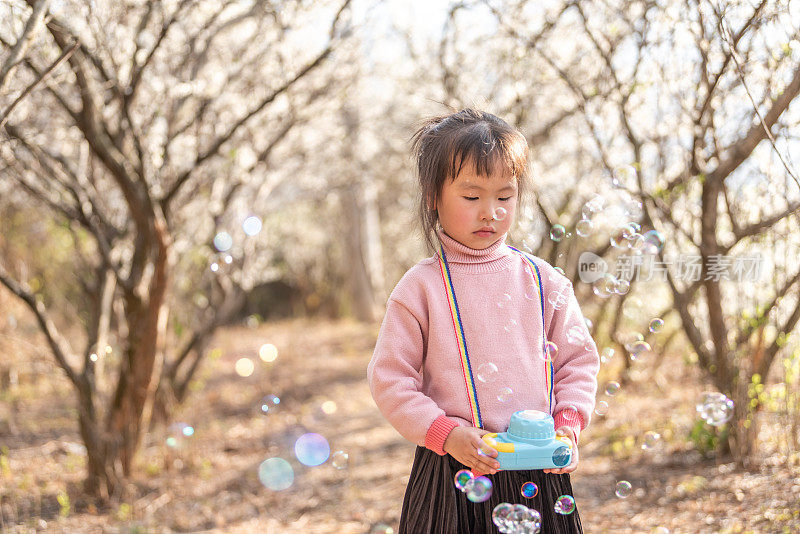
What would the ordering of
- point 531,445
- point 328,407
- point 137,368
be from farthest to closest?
1. point 328,407
2. point 137,368
3. point 531,445

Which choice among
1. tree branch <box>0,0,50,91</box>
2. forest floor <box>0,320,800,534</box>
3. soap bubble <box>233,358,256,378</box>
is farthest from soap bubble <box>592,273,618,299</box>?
soap bubble <box>233,358,256,378</box>

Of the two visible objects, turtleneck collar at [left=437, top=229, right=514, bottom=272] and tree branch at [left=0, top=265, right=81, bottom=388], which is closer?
turtleneck collar at [left=437, top=229, right=514, bottom=272]

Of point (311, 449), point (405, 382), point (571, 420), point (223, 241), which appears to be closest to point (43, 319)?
point (223, 241)

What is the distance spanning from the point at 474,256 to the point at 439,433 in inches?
19.4

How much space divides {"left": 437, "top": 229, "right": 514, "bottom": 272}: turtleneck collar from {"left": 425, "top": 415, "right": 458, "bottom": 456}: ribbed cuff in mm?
422

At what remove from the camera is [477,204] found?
1793mm

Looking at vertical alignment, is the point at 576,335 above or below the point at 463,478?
above

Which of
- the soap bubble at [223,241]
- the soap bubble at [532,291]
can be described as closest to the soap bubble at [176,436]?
the soap bubble at [223,241]

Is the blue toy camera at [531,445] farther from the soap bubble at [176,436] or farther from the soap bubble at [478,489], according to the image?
the soap bubble at [176,436]

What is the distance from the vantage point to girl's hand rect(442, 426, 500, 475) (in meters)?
1.62

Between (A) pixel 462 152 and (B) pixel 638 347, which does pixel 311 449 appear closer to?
(B) pixel 638 347

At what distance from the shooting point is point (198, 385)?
645 cm

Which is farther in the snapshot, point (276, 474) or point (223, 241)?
point (223, 241)

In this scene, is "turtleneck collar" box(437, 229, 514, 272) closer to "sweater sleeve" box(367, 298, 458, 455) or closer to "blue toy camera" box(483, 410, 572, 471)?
"sweater sleeve" box(367, 298, 458, 455)
